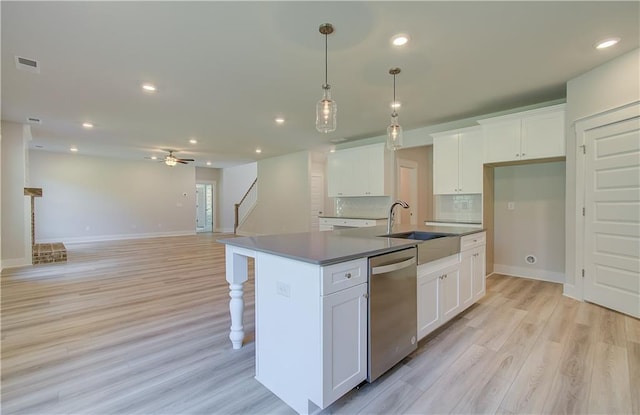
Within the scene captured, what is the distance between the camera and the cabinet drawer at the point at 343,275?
60.2 inches

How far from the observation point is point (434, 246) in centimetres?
241

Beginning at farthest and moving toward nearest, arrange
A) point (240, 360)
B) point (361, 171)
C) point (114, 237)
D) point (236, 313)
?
1. point (114, 237)
2. point (361, 171)
3. point (236, 313)
4. point (240, 360)

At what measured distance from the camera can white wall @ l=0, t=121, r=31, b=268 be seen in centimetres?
525

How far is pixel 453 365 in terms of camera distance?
6.94ft

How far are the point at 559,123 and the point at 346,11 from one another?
3.28 metres

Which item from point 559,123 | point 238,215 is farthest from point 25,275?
point 559,123

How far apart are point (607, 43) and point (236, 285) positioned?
3.97m

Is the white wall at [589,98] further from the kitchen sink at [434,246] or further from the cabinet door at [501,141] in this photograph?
the kitchen sink at [434,246]

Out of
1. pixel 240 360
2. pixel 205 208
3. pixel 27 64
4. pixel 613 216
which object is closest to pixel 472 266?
pixel 613 216

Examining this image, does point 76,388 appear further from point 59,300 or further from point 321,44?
point 321,44

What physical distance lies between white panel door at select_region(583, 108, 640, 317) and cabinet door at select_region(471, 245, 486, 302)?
124 cm

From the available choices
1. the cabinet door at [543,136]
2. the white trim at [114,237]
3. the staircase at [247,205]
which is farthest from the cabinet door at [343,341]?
the white trim at [114,237]

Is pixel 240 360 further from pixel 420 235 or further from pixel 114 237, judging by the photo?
pixel 114 237

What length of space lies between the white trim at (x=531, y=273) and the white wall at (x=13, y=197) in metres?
8.54
